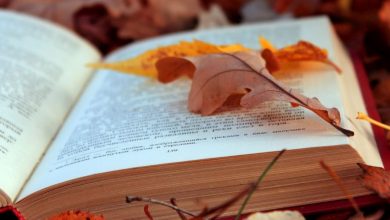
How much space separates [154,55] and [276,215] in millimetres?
420

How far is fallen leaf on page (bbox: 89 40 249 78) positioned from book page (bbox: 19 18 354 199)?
0.02m

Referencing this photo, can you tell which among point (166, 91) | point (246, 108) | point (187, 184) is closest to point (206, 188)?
point (187, 184)

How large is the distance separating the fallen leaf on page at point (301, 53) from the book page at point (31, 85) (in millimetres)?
340

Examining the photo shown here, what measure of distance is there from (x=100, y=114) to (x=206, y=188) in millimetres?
251

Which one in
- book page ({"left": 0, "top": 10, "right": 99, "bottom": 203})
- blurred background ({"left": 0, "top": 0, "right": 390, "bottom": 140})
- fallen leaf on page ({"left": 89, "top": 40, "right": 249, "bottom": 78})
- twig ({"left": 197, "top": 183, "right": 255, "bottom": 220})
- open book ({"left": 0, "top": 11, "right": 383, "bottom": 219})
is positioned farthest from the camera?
blurred background ({"left": 0, "top": 0, "right": 390, "bottom": 140})

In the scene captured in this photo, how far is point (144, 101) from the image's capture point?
910 millimetres

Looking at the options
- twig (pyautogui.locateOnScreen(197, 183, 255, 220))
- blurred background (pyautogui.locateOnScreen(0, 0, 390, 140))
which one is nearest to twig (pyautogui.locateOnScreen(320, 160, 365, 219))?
twig (pyautogui.locateOnScreen(197, 183, 255, 220))

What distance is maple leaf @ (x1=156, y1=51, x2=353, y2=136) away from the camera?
75 cm

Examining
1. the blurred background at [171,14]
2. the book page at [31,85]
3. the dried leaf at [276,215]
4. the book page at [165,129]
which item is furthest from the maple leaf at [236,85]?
the blurred background at [171,14]

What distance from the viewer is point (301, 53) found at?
0.91 m

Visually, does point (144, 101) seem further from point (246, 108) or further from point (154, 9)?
point (154, 9)

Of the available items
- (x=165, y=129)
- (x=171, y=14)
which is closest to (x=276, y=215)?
(x=165, y=129)

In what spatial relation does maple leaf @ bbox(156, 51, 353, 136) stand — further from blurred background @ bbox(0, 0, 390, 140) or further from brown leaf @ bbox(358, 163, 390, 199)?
blurred background @ bbox(0, 0, 390, 140)

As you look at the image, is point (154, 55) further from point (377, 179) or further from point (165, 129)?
point (377, 179)
